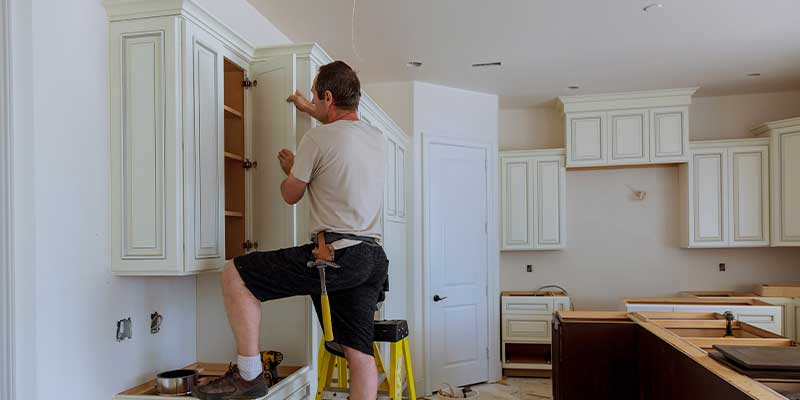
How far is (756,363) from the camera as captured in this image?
2.08 metres

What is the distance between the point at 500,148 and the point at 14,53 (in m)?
4.99

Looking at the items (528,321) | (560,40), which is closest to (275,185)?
(560,40)

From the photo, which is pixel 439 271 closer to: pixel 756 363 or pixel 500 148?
pixel 500 148

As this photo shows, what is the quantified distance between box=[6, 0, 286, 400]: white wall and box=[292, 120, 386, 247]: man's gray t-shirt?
2.44ft

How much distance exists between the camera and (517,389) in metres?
5.27

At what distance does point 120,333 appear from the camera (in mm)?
2186

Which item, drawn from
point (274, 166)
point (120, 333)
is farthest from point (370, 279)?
point (120, 333)

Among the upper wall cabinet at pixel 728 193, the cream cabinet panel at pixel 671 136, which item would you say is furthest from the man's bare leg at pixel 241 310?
the upper wall cabinet at pixel 728 193

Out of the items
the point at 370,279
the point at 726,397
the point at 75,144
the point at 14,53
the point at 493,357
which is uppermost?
the point at 14,53

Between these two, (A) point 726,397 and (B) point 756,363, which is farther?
(B) point 756,363

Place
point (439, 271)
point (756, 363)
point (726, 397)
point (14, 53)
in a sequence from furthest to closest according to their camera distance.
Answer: point (439, 271), point (756, 363), point (726, 397), point (14, 53)

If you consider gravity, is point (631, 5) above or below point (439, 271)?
above

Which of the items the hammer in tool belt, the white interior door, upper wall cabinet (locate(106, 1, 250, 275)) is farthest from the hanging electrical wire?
the hammer in tool belt

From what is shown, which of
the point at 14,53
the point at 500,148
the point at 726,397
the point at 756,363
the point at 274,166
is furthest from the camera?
the point at 500,148
